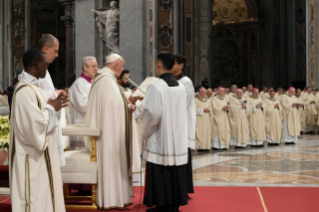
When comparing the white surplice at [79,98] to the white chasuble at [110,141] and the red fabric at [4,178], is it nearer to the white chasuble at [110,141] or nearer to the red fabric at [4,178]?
the white chasuble at [110,141]

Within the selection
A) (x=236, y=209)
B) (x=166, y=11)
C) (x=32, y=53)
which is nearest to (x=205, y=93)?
(x=166, y=11)

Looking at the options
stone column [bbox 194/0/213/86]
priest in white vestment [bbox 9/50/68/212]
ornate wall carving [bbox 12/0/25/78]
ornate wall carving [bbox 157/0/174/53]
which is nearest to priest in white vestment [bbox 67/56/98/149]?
priest in white vestment [bbox 9/50/68/212]

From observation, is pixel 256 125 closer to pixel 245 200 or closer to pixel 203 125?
pixel 203 125

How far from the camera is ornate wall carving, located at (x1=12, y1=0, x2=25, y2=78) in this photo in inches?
867

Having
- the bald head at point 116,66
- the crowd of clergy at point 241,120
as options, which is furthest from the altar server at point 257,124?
the bald head at point 116,66

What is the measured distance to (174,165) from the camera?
215 inches

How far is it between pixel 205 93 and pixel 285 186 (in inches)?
250

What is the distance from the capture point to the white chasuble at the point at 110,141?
5.57 metres

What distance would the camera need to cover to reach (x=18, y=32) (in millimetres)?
22094

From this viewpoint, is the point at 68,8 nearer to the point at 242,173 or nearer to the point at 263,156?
the point at 263,156

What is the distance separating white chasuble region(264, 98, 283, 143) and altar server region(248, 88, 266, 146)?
30 centimetres

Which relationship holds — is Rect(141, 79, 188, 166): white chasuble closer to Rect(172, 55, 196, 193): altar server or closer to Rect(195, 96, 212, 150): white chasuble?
Rect(172, 55, 196, 193): altar server

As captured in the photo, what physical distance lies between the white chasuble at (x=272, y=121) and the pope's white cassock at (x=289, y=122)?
21 centimetres

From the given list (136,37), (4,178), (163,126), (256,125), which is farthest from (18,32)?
(163,126)
